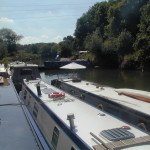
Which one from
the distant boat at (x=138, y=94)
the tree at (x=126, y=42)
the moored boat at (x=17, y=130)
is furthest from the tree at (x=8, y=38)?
the moored boat at (x=17, y=130)

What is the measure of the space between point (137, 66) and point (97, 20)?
22.5 m

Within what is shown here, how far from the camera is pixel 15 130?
5.32 metres

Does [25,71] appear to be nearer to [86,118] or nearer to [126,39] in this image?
[86,118]

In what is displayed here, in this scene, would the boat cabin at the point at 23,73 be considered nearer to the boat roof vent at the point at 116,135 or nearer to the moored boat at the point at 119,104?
the moored boat at the point at 119,104

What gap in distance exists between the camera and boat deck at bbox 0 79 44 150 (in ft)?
14.7

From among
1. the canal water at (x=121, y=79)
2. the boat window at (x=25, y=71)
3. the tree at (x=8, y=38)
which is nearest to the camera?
the boat window at (x=25, y=71)

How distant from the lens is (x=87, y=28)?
6706 cm

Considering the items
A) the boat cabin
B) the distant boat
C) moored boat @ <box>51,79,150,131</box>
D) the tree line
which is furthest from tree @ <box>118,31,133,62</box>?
the distant boat

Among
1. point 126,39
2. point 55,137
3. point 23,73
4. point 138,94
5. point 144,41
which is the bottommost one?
point 55,137

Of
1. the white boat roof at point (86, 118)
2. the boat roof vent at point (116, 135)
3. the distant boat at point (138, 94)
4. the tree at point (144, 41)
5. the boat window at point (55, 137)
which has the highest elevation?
the tree at point (144, 41)

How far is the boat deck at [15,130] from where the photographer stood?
14.7 ft

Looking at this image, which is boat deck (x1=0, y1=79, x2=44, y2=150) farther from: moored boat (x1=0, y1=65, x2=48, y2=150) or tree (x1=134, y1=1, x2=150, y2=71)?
tree (x1=134, y1=1, x2=150, y2=71)

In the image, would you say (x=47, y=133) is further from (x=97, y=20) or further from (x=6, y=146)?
(x=97, y=20)

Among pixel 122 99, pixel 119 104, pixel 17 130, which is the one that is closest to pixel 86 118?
pixel 17 130
